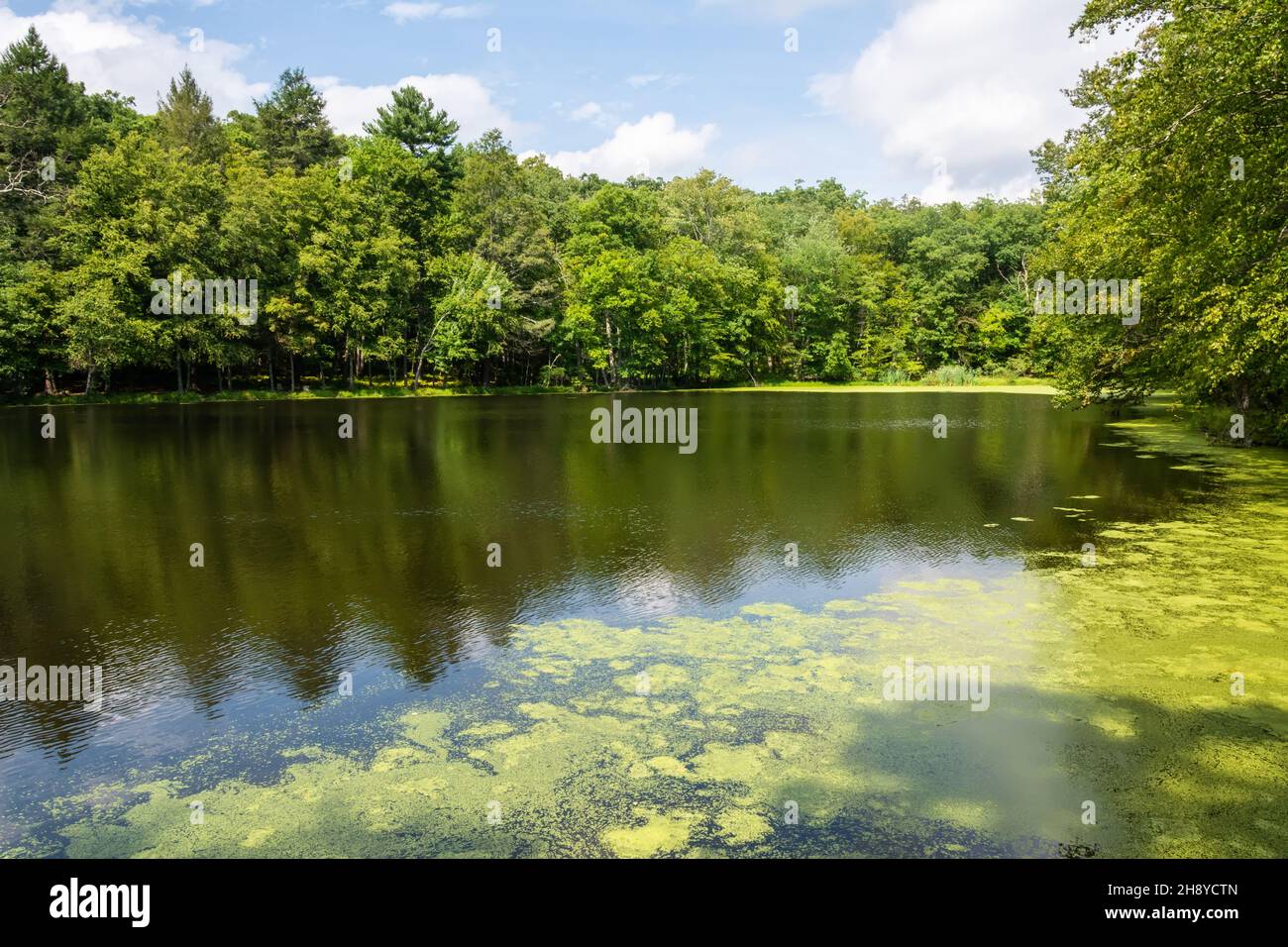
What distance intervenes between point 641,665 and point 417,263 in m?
53.3

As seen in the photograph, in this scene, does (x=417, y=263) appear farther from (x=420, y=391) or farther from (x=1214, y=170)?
(x=1214, y=170)

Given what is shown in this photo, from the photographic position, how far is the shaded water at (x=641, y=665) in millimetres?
4906

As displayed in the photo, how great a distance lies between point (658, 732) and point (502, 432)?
23750mm

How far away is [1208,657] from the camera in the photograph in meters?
7.43

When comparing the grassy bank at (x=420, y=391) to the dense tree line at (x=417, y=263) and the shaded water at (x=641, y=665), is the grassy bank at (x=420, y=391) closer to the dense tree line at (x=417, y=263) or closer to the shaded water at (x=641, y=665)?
the dense tree line at (x=417, y=263)

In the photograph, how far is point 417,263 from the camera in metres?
55.9

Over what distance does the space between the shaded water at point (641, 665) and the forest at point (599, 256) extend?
19.5ft

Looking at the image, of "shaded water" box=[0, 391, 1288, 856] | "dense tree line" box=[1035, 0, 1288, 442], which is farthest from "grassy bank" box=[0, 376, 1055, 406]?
"dense tree line" box=[1035, 0, 1288, 442]

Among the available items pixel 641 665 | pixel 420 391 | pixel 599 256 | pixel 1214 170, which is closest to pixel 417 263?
pixel 420 391

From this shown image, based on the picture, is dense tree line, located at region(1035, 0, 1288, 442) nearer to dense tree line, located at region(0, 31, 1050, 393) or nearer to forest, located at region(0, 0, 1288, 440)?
forest, located at region(0, 0, 1288, 440)

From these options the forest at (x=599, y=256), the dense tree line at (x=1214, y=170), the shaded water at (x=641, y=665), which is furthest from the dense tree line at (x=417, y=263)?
the dense tree line at (x=1214, y=170)

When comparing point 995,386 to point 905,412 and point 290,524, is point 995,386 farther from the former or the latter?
point 290,524

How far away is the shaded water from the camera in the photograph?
193 inches

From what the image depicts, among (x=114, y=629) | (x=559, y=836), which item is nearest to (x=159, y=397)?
(x=114, y=629)
